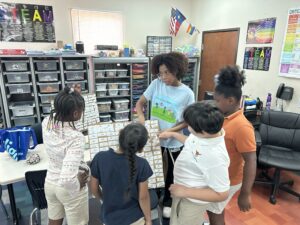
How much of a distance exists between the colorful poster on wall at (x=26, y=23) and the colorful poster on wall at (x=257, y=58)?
3.10 m

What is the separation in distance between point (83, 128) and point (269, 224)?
1.88 meters

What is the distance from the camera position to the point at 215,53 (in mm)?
3988

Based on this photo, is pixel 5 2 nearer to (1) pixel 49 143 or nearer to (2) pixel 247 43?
(1) pixel 49 143

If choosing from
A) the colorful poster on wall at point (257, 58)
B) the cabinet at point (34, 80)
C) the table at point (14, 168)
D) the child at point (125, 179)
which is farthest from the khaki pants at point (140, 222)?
the colorful poster on wall at point (257, 58)

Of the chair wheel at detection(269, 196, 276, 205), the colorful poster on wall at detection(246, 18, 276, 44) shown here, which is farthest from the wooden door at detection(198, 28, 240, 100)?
the chair wheel at detection(269, 196, 276, 205)

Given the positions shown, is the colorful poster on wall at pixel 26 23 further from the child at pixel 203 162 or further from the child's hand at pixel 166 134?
the child at pixel 203 162

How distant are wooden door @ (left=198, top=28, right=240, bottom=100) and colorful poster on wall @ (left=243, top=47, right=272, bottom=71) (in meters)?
0.27

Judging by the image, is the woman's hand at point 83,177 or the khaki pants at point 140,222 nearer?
the khaki pants at point 140,222

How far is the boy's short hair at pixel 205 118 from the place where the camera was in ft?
2.96

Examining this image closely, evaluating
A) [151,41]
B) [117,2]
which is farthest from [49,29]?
[151,41]

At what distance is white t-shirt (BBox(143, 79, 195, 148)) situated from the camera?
1.52 meters

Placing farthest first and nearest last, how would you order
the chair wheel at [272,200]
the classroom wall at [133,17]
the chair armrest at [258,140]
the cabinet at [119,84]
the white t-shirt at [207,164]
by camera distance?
1. the cabinet at [119,84]
2. the classroom wall at [133,17]
3. the chair armrest at [258,140]
4. the chair wheel at [272,200]
5. the white t-shirt at [207,164]

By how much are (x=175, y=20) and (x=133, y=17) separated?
0.82 m

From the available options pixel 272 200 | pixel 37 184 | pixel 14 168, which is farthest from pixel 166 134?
pixel 272 200
